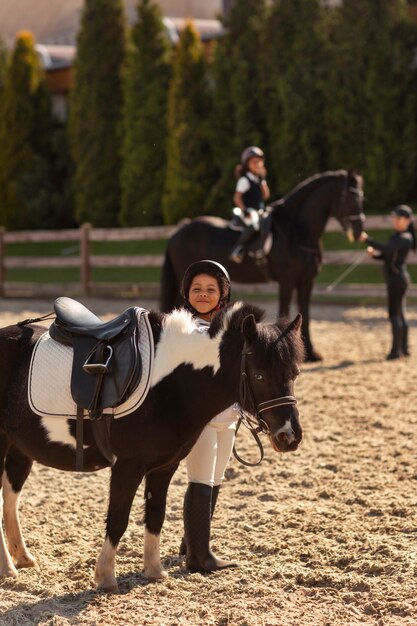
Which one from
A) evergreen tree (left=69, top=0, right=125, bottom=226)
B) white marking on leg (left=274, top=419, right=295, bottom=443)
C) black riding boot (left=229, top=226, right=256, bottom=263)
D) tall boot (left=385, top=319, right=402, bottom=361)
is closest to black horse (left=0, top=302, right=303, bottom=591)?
white marking on leg (left=274, top=419, right=295, bottom=443)

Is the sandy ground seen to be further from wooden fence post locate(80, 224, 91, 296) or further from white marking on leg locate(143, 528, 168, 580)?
wooden fence post locate(80, 224, 91, 296)

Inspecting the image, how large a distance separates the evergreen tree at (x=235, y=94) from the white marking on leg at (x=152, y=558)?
53.6 ft

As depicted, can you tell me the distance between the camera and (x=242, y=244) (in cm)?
948

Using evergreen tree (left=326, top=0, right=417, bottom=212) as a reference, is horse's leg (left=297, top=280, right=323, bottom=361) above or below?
below

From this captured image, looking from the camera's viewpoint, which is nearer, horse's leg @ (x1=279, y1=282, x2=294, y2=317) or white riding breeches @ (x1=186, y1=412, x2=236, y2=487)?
white riding breeches @ (x1=186, y1=412, x2=236, y2=487)

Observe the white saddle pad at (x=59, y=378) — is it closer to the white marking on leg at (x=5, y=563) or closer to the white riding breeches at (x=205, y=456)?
the white riding breeches at (x=205, y=456)

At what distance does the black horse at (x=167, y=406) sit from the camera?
3.09 metres

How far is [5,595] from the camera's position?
331 cm

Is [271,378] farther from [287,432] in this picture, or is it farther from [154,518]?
[154,518]

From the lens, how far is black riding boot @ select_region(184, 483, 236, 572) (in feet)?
11.6

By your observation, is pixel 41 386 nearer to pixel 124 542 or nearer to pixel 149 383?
pixel 149 383

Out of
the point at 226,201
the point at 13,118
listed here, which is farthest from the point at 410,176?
the point at 13,118

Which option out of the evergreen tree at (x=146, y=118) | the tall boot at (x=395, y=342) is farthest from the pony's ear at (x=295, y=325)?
the evergreen tree at (x=146, y=118)

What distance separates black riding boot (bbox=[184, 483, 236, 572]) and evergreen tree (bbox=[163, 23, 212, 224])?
1674 centimetres
